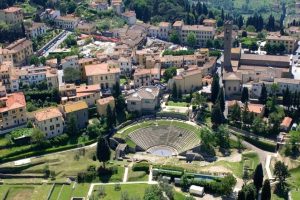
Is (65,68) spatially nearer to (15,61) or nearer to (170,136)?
(15,61)

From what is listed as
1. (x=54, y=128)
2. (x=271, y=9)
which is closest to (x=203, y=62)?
(x=54, y=128)

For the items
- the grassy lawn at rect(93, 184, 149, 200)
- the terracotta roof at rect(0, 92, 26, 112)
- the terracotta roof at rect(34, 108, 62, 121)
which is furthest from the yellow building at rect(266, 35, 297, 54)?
the terracotta roof at rect(0, 92, 26, 112)

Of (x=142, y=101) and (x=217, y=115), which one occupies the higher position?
(x=142, y=101)

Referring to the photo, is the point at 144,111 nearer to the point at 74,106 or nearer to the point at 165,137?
the point at 165,137

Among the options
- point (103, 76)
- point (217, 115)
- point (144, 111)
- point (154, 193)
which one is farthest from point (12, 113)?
point (217, 115)

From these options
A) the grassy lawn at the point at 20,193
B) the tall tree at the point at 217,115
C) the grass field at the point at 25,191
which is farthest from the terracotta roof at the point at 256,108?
the grassy lawn at the point at 20,193

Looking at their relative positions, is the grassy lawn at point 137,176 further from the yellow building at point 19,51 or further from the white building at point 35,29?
the white building at point 35,29
